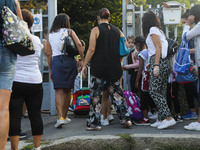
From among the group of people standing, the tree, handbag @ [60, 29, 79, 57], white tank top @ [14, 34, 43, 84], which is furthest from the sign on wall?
the tree

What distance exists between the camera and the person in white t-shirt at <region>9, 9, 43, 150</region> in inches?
140

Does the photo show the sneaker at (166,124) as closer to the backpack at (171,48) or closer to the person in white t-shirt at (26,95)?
the backpack at (171,48)

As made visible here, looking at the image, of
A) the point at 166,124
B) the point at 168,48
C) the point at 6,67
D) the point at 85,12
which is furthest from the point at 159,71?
the point at 85,12

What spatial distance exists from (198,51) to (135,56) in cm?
195

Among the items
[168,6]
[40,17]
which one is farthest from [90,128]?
[168,6]

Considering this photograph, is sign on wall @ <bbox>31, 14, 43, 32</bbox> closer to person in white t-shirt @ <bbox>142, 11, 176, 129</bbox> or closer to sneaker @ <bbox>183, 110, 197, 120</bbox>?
person in white t-shirt @ <bbox>142, 11, 176, 129</bbox>

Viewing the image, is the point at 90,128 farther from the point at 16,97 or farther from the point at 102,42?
the point at 16,97

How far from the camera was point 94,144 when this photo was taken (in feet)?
13.4

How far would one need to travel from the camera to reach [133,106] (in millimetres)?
5711

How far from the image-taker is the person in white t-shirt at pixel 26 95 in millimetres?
3568

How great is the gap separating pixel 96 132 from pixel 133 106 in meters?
1.13

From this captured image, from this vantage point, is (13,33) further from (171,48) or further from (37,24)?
(37,24)

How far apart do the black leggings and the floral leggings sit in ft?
4.67

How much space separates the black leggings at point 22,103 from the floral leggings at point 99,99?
142cm
